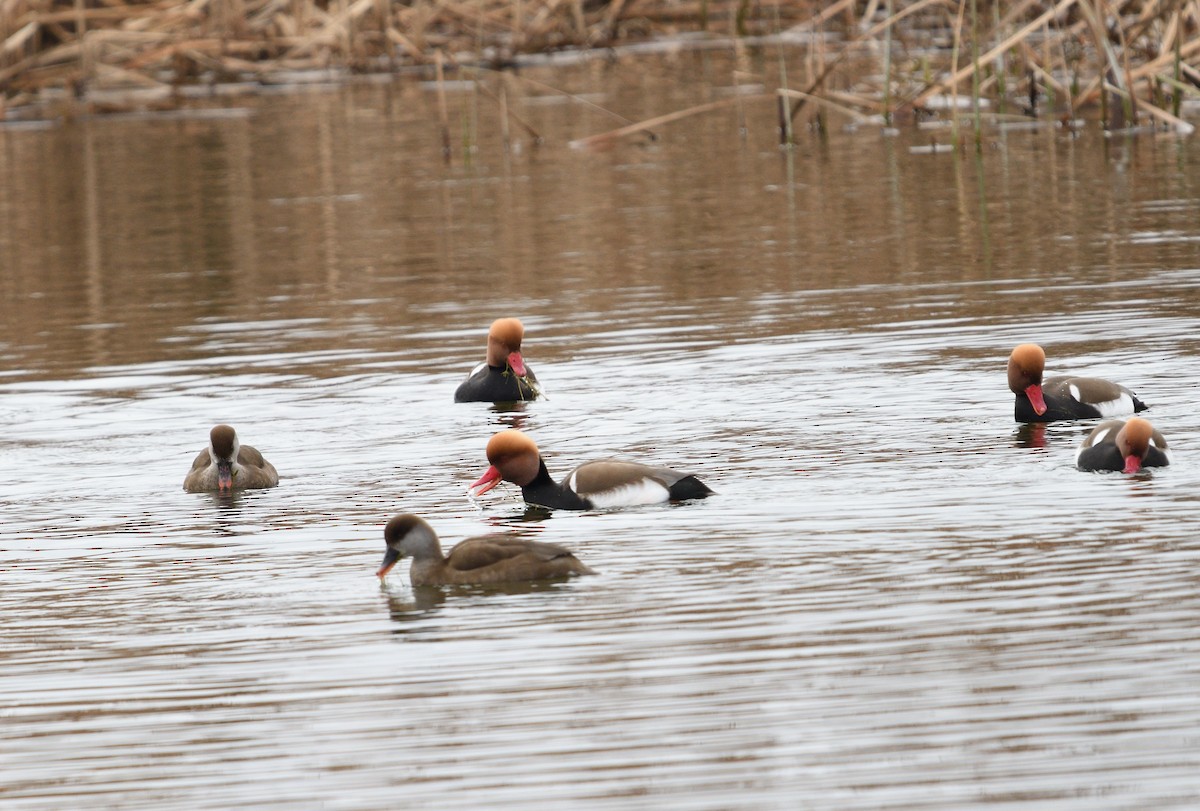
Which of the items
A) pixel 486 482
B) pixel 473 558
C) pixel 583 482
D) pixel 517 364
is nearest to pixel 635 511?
pixel 583 482

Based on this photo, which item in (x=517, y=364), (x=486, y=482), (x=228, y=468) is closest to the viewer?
(x=486, y=482)

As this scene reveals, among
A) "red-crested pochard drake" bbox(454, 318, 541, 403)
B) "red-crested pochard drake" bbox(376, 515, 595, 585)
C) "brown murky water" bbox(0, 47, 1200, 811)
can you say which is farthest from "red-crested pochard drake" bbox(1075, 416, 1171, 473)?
"red-crested pochard drake" bbox(454, 318, 541, 403)

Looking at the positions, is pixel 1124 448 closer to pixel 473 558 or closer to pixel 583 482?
pixel 583 482

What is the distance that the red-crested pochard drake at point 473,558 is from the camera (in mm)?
8680

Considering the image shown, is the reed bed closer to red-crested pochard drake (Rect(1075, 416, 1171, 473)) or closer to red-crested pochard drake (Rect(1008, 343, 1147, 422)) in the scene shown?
red-crested pochard drake (Rect(1008, 343, 1147, 422))

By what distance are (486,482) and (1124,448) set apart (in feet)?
10.5

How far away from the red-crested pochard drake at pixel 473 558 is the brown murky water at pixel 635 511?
0.37ft

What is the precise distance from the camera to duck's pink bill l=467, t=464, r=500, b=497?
35.1 feet

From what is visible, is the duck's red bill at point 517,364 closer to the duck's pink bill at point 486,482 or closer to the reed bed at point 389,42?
the duck's pink bill at point 486,482

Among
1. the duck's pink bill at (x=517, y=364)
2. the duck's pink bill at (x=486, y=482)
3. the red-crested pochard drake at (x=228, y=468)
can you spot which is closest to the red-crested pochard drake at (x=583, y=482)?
the duck's pink bill at (x=486, y=482)

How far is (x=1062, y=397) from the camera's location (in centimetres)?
1173

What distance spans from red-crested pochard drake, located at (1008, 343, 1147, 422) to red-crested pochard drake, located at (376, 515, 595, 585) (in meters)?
3.78

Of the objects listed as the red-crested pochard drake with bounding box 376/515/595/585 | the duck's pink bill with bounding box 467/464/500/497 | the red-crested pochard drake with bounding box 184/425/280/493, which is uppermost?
the red-crested pochard drake with bounding box 184/425/280/493

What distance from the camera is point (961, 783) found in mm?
5848
